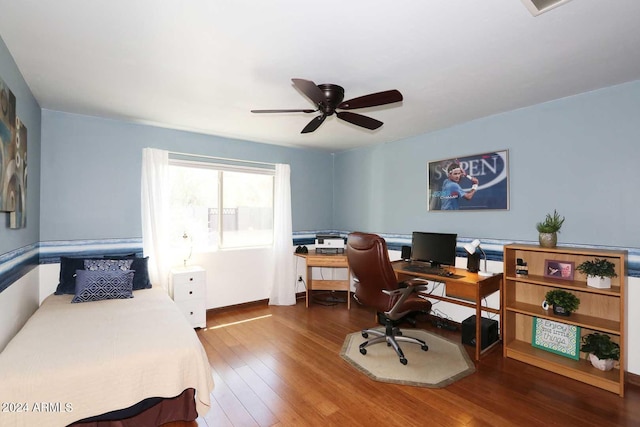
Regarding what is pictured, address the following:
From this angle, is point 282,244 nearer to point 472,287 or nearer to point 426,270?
point 426,270

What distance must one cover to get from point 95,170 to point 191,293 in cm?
176

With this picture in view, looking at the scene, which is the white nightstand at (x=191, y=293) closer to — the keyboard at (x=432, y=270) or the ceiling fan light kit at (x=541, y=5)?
the keyboard at (x=432, y=270)

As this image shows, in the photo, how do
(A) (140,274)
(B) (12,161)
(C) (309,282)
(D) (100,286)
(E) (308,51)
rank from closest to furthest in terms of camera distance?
(E) (308,51)
(B) (12,161)
(D) (100,286)
(A) (140,274)
(C) (309,282)

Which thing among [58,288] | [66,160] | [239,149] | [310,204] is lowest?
[58,288]

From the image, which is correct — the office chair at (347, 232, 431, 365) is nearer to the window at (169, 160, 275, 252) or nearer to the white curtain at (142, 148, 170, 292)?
the window at (169, 160, 275, 252)

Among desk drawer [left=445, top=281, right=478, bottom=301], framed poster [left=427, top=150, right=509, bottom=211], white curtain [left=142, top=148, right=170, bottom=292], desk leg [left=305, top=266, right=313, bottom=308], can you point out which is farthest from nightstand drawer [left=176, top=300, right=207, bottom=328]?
framed poster [left=427, top=150, right=509, bottom=211]

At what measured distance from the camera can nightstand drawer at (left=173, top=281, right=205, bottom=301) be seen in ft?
11.7

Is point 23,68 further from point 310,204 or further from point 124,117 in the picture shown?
point 310,204

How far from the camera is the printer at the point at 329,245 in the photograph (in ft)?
15.3

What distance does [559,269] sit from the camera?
286cm

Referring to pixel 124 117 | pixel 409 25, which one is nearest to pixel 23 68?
pixel 124 117

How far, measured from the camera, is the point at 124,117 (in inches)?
136

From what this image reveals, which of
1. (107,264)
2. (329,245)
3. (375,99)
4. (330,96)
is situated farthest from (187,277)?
(375,99)

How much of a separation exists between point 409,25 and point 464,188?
2361 mm
